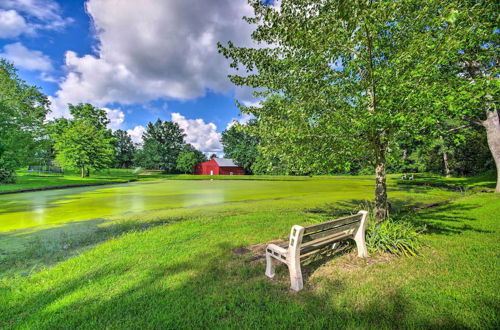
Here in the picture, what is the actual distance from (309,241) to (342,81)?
4.04 metres

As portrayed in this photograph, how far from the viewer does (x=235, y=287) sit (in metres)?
3.03

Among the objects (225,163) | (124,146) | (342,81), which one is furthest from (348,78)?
(124,146)

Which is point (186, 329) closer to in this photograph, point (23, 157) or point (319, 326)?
point (319, 326)

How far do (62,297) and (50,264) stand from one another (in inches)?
77.5

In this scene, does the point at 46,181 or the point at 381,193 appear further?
the point at 46,181

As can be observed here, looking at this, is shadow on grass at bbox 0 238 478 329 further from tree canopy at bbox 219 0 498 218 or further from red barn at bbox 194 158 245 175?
red barn at bbox 194 158 245 175

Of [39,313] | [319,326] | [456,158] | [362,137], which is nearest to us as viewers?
[319,326]

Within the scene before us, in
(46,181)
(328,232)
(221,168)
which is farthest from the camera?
(221,168)

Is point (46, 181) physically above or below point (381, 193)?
below

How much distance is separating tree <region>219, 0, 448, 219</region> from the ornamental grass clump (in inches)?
34.8

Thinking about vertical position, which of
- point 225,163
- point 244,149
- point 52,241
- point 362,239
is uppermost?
point 244,149

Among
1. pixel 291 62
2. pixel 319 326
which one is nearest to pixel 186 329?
pixel 319 326

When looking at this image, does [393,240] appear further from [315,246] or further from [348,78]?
[348,78]

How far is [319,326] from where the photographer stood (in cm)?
222
